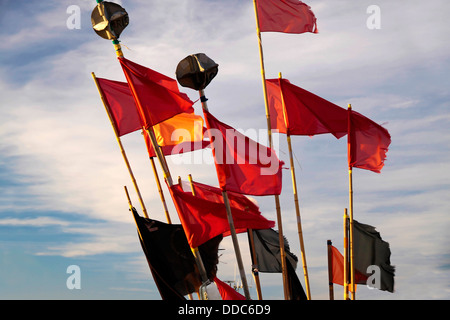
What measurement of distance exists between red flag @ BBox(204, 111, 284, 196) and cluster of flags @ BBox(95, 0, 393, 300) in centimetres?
2

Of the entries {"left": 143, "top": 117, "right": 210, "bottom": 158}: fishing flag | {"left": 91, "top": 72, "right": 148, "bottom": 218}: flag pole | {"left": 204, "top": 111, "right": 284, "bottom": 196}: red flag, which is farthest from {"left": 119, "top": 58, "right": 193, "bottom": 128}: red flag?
{"left": 143, "top": 117, "right": 210, "bottom": 158}: fishing flag

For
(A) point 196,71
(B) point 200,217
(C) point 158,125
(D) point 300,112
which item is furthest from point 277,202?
(A) point 196,71

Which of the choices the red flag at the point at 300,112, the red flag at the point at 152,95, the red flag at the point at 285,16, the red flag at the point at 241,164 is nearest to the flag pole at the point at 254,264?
the red flag at the point at 241,164

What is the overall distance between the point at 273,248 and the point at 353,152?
144 inches

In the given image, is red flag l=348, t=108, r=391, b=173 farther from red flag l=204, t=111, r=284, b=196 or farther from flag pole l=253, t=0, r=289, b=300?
red flag l=204, t=111, r=284, b=196

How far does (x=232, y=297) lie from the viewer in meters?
16.2

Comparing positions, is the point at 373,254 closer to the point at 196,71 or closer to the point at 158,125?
the point at 158,125

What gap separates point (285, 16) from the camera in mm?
17984

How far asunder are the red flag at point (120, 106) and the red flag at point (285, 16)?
14.1 feet

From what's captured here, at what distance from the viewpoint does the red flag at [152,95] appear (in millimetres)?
15266

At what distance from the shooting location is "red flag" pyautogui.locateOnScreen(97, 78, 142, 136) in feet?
54.4

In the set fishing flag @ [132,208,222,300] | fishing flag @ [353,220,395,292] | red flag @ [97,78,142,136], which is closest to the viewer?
fishing flag @ [132,208,222,300]
